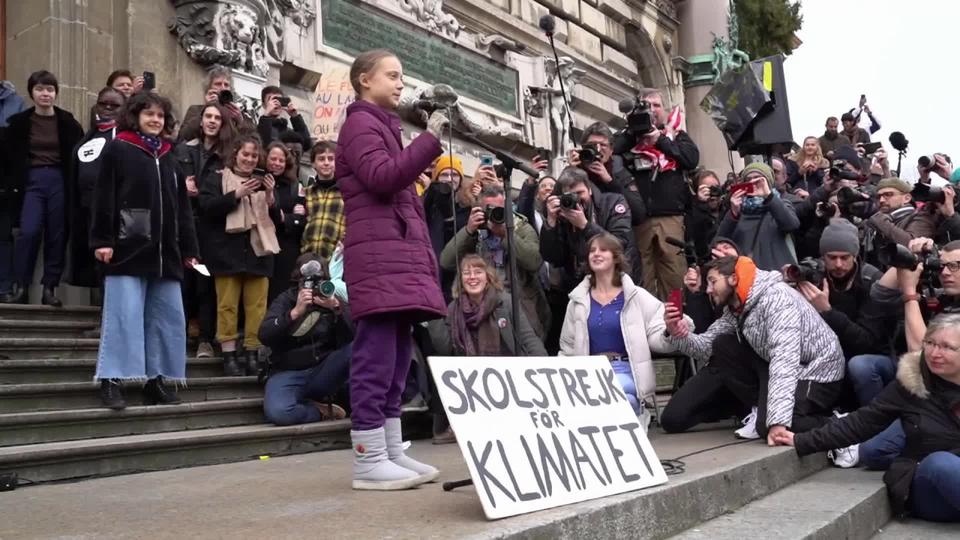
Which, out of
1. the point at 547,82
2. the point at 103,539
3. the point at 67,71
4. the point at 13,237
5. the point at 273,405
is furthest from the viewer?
the point at 547,82

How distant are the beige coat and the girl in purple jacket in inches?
82.5

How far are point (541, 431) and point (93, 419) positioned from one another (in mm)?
2371

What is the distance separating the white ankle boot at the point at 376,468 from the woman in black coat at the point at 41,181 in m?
3.24

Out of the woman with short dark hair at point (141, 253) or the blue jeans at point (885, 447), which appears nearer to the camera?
the woman with short dark hair at point (141, 253)

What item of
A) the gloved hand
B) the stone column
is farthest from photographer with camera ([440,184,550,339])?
the stone column

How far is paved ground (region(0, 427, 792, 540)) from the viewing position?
2785mm

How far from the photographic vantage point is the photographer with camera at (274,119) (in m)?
7.15

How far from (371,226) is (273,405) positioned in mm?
2026

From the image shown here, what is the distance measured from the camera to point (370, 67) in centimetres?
367

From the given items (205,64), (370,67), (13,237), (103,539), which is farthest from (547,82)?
(103,539)

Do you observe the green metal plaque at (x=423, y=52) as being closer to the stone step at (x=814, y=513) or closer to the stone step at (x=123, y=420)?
the stone step at (x=123, y=420)

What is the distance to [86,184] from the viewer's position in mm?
5684

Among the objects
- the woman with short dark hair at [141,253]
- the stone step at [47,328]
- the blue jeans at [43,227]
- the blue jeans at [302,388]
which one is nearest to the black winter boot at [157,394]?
the woman with short dark hair at [141,253]

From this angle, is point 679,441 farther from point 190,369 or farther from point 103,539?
point 103,539
